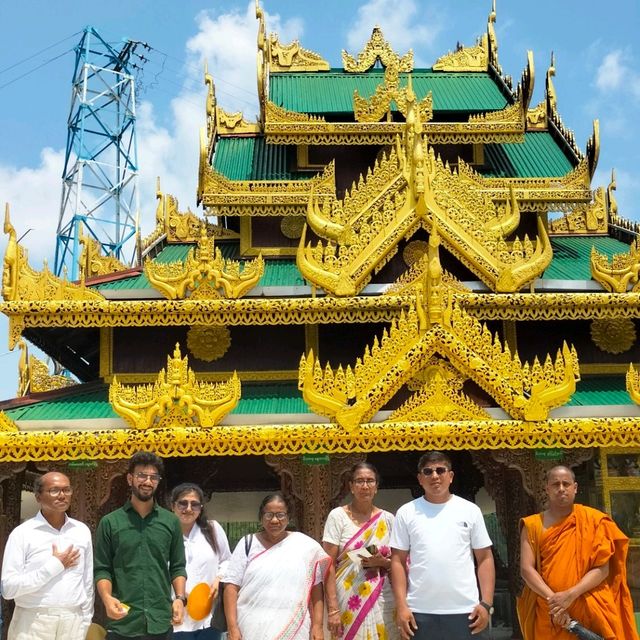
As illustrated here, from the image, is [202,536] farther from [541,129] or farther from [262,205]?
[541,129]

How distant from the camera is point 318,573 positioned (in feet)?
19.3

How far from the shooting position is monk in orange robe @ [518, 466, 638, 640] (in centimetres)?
558

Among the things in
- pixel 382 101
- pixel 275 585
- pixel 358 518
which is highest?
pixel 382 101

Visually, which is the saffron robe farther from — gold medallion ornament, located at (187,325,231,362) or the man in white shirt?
gold medallion ornament, located at (187,325,231,362)

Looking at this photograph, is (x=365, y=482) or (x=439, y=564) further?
(x=365, y=482)

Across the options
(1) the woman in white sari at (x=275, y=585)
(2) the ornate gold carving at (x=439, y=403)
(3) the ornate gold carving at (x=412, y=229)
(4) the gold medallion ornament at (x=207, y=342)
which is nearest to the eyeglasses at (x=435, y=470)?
(1) the woman in white sari at (x=275, y=585)

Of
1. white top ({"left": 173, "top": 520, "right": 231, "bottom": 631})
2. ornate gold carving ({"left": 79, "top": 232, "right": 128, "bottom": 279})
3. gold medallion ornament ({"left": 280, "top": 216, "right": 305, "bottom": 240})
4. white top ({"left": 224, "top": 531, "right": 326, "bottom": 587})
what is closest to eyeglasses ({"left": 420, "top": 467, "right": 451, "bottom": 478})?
white top ({"left": 224, "top": 531, "right": 326, "bottom": 587})

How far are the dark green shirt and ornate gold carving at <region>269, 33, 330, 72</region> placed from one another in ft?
45.6

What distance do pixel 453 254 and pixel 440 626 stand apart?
7179 millimetres

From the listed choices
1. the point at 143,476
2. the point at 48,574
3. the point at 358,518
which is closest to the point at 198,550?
the point at 143,476

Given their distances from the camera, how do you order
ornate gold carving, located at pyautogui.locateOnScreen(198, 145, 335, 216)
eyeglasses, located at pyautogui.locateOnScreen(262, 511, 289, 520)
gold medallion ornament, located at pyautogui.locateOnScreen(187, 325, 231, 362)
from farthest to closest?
1. ornate gold carving, located at pyautogui.locateOnScreen(198, 145, 335, 216)
2. gold medallion ornament, located at pyautogui.locateOnScreen(187, 325, 231, 362)
3. eyeglasses, located at pyautogui.locateOnScreen(262, 511, 289, 520)

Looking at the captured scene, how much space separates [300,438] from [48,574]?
5.02 meters

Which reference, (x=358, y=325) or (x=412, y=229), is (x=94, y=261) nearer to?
(x=358, y=325)

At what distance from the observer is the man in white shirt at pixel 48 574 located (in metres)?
5.22
